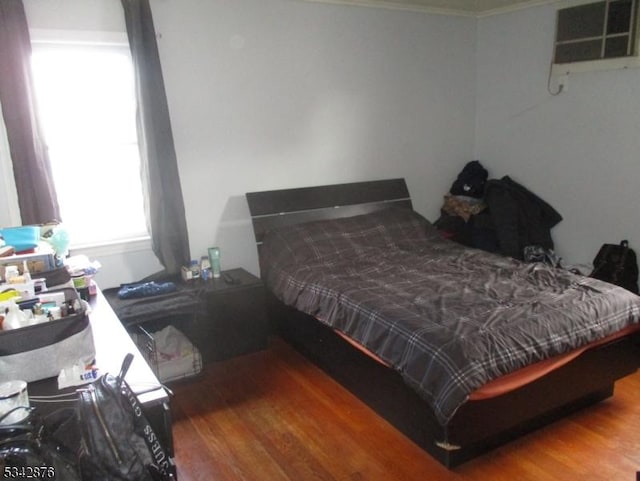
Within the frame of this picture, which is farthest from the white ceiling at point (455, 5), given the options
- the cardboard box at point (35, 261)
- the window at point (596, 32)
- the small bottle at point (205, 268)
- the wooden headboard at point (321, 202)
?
the cardboard box at point (35, 261)

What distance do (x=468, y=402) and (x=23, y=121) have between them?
2.63 meters

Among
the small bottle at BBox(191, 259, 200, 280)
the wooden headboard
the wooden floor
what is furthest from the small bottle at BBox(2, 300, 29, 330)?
the wooden headboard

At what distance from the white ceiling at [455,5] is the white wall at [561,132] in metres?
0.07

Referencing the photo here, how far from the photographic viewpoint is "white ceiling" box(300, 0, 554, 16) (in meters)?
3.78

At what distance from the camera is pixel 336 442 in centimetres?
238

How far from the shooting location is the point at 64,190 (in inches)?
122

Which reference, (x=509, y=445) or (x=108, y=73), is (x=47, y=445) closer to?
(x=509, y=445)

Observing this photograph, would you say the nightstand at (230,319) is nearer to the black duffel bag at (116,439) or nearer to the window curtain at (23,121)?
the window curtain at (23,121)

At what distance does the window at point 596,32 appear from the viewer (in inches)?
130

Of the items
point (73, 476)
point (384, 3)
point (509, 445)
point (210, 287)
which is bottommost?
point (509, 445)

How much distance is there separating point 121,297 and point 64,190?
77 centimetres

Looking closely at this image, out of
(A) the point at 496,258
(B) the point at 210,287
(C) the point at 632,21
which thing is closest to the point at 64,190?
(B) the point at 210,287

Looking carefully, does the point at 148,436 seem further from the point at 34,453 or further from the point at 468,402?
the point at 468,402

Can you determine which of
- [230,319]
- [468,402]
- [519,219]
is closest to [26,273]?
[230,319]
